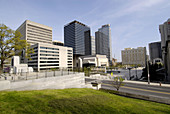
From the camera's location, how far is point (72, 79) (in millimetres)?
20266

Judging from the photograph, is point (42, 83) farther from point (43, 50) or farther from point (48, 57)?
point (48, 57)

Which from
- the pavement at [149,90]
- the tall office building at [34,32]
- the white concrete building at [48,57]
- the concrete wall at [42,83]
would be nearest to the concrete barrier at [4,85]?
the concrete wall at [42,83]

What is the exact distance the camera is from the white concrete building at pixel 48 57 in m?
68.2

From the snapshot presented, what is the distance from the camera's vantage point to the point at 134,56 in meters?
173

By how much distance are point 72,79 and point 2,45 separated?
15053 mm

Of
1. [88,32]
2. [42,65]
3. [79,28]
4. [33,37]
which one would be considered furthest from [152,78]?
[88,32]

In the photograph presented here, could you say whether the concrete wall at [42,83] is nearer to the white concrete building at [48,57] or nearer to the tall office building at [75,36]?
the white concrete building at [48,57]

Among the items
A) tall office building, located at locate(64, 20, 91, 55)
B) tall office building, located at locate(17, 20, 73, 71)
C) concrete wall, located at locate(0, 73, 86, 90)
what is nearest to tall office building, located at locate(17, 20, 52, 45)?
tall office building, located at locate(17, 20, 73, 71)

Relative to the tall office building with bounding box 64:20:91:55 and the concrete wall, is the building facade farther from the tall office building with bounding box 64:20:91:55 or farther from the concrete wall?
the concrete wall

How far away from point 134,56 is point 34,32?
163 meters

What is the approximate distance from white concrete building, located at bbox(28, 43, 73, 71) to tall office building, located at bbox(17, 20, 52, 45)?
1915cm

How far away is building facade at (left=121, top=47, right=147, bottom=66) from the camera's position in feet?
541

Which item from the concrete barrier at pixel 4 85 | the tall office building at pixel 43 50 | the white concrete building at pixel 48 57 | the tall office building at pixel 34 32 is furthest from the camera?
the tall office building at pixel 34 32

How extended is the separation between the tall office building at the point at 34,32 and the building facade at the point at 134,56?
143 meters
